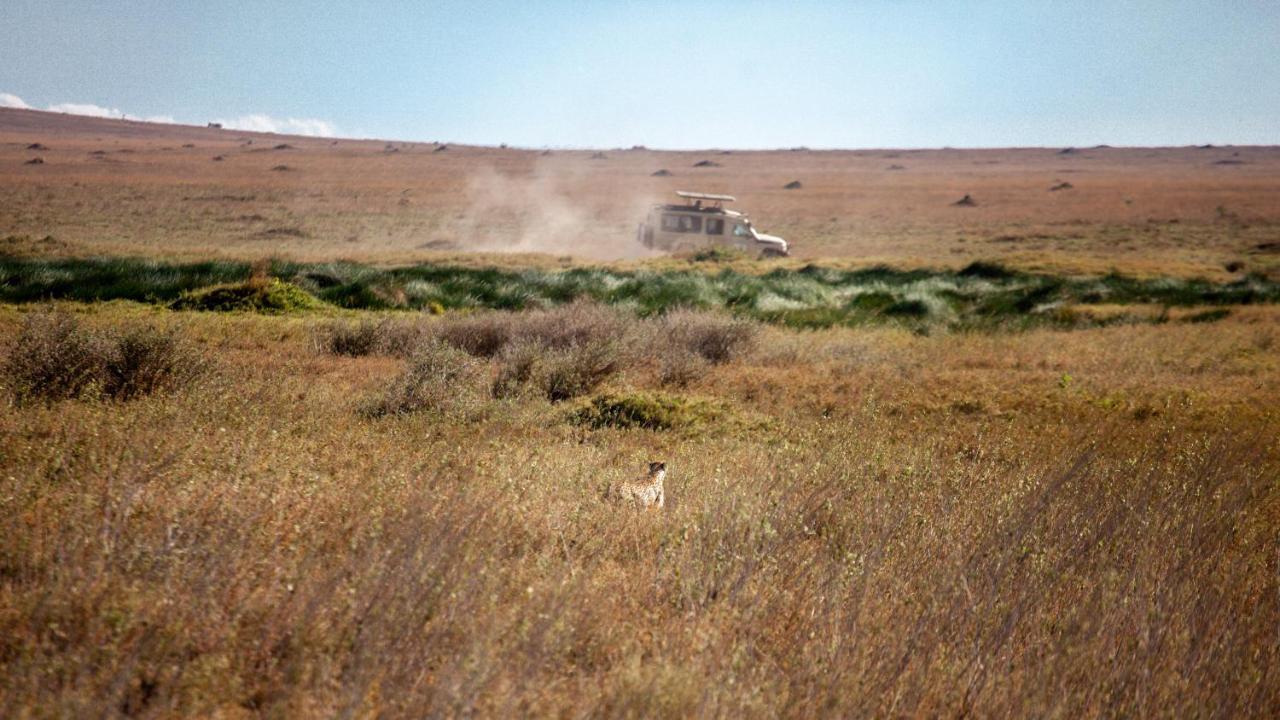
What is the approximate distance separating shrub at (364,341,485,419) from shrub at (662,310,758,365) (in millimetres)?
4522

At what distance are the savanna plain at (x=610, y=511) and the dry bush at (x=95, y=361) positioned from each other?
1.5 inches

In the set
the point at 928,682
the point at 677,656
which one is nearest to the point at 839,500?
the point at 928,682

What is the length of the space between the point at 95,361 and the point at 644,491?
5.30 m

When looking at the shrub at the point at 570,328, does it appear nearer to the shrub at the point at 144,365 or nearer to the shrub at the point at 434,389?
the shrub at the point at 434,389

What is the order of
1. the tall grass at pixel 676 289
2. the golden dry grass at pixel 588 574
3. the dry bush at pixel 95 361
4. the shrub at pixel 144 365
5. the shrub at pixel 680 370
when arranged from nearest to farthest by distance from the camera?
the golden dry grass at pixel 588 574
the dry bush at pixel 95 361
the shrub at pixel 144 365
the shrub at pixel 680 370
the tall grass at pixel 676 289

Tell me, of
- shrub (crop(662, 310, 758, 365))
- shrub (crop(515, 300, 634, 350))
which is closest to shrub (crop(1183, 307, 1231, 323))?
shrub (crop(662, 310, 758, 365))

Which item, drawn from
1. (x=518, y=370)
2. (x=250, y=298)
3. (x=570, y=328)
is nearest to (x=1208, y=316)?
(x=570, y=328)

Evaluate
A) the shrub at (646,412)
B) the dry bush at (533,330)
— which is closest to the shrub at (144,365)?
the shrub at (646,412)

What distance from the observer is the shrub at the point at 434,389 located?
7.66 metres

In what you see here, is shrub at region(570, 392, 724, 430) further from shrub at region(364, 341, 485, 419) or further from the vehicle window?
the vehicle window

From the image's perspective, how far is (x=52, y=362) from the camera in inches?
278

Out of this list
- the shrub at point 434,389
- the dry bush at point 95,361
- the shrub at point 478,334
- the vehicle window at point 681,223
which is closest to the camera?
the dry bush at point 95,361

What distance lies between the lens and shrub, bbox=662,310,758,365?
12938 millimetres

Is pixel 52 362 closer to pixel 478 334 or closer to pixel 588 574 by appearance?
pixel 588 574
